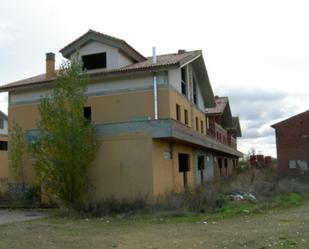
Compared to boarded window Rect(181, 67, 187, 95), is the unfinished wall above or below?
below

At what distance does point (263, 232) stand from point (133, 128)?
9101mm

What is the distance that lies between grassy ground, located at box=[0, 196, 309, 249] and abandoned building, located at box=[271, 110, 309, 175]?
2038cm

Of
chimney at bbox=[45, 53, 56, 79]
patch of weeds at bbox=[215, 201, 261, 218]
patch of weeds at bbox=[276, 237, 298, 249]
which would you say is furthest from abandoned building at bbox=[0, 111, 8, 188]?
patch of weeds at bbox=[276, 237, 298, 249]

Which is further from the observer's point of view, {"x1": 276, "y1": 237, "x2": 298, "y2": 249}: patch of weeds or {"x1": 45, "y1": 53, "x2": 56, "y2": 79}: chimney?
{"x1": 45, "y1": 53, "x2": 56, "y2": 79}: chimney

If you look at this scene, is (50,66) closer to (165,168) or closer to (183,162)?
(183,162)

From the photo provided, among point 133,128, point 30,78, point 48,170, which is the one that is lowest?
point 48,170

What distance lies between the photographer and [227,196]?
68.1 feet

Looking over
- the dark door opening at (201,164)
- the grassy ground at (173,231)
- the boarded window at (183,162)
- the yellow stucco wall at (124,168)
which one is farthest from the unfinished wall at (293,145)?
the yellow stucco wall at (124,168)

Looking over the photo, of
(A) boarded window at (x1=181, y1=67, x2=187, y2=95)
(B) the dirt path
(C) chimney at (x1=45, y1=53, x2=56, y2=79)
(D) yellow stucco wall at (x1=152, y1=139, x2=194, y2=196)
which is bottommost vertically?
(B) the dirt path

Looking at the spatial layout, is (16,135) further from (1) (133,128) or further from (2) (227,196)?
(2) (227,196)

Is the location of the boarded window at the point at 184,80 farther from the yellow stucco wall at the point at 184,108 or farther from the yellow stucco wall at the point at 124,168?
the yellow stucco wall at the point at 124,168

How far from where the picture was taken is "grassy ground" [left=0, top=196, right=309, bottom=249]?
1070 cm

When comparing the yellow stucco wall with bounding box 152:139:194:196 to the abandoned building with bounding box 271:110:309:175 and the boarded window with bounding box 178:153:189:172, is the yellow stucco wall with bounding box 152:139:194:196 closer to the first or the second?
the boarded window with bounding box 178:153:189:172

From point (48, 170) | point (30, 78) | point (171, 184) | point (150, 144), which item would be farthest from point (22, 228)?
point (30, 78)
